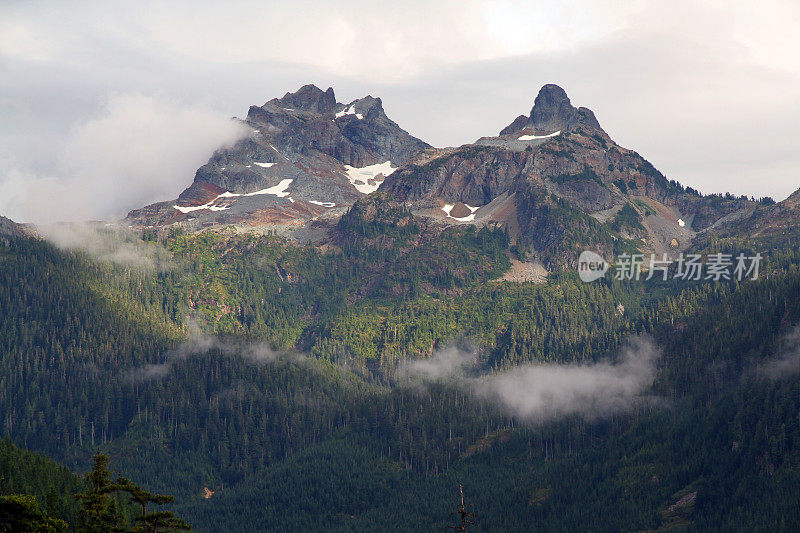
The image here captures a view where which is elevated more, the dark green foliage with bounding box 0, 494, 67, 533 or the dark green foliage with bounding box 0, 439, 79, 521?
the dark green foliage with bounding box 0, 494, 67, 533

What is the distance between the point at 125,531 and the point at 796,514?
500 feet

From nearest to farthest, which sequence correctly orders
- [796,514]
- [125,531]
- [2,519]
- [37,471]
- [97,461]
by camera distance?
[2,519]
[125,531]
[97,461]
[37,471]
[796,514]

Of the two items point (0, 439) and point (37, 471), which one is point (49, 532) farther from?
point (0, 439)

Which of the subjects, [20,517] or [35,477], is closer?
[20,517]

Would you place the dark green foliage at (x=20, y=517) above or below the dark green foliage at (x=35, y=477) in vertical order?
above

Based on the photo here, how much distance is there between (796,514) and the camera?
19588cm

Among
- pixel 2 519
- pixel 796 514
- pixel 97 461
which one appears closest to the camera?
pixel 2 519

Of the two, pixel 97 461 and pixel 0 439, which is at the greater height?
pixel 97 461

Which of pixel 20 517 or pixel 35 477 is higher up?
pixel 20 517

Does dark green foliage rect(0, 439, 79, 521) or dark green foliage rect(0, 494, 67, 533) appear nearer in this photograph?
dark green foliage rect(0, 494, 67, 533)

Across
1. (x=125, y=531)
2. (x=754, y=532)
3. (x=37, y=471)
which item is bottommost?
(x=754, y=532)

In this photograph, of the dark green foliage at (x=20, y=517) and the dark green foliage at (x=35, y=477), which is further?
the dark green foliage at (x=35, y=477)

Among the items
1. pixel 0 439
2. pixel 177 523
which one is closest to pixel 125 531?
pixel 177 523

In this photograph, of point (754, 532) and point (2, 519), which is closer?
point (2, 519)
